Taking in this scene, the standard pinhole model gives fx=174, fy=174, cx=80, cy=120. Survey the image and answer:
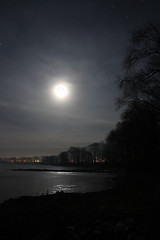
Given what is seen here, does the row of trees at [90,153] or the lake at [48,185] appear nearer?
the lake at [48,185]

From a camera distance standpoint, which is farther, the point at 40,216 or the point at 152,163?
the point at 152,163

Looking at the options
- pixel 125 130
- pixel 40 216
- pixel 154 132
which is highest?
pixel 125 130

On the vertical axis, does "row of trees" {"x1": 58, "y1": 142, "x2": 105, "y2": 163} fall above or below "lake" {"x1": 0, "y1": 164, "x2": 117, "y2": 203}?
above

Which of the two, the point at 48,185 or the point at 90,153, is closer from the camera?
the point at 48,185

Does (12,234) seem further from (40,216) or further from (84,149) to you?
(84,149)

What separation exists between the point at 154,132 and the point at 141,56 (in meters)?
17.7

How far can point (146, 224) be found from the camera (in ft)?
20.0

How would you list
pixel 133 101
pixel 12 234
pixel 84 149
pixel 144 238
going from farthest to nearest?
1. pixel 84 149
2. pixel 133 101
3. pixel 12 234
4. pixel 144 238

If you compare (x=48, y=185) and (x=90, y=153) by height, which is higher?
(x=90, y=153)

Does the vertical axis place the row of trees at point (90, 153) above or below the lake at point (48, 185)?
above

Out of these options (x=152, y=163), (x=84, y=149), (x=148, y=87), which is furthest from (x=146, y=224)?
(x=84, y=149)

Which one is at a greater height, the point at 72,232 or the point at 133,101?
the point at 133,101

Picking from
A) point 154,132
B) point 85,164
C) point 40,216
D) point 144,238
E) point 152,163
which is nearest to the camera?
point 144,238

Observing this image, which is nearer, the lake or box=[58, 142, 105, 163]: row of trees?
the lake
